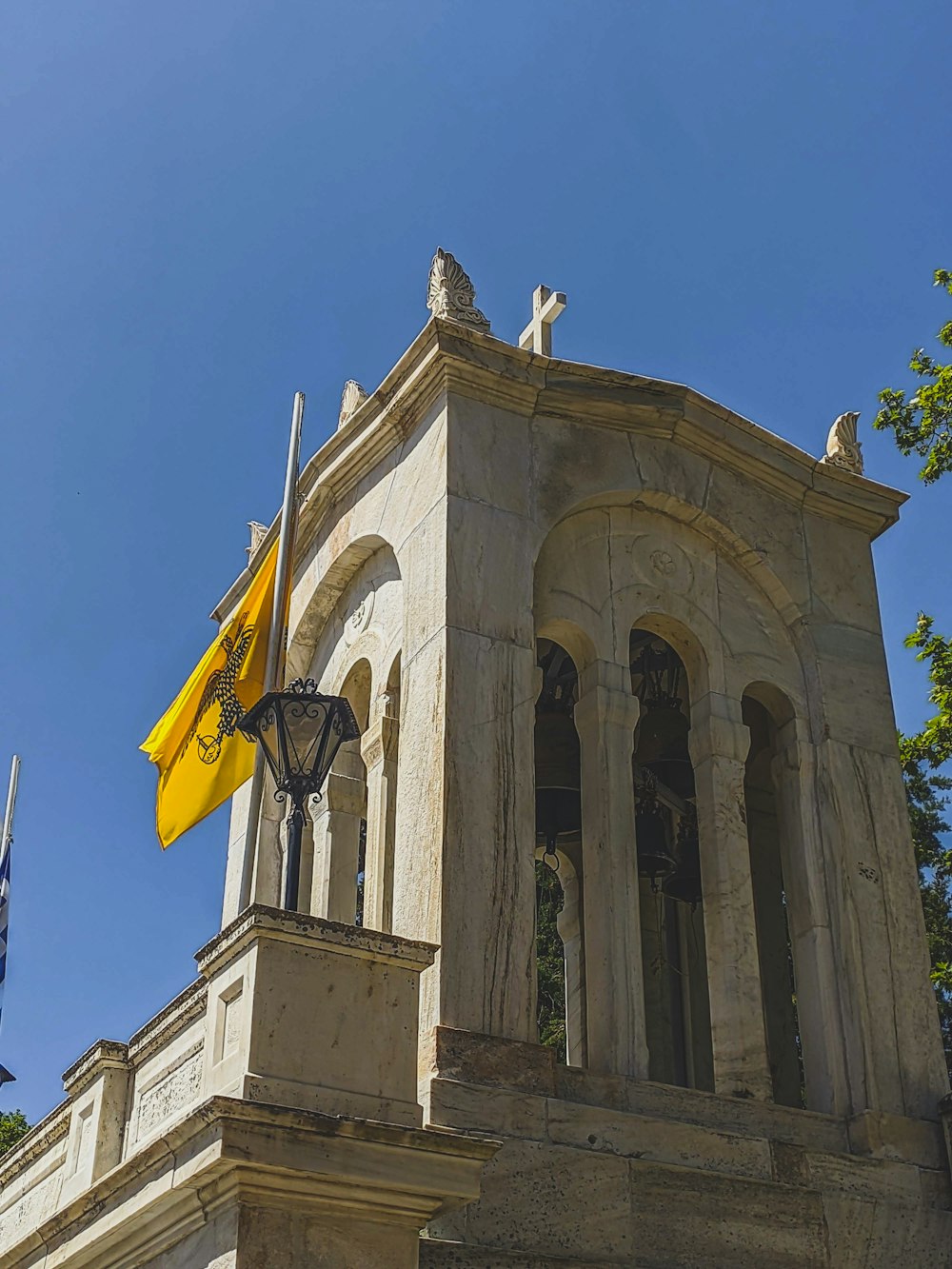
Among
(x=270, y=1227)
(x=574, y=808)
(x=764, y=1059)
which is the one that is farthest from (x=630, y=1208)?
(x=574, y=808)

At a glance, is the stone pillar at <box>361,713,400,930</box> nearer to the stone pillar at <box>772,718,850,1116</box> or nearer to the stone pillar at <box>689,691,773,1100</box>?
the stone pillar at <box>689,691,773,1100</box>

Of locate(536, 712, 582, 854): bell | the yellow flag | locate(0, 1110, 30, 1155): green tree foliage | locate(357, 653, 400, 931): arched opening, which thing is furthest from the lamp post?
locate(0, 1110, 30, 1155): green tree foliage

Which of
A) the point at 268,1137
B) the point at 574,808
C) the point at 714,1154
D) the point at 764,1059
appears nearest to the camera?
the point at 268,1137

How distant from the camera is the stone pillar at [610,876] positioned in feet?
40.7

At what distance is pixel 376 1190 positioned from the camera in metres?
9.34

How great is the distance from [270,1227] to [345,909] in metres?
5.47

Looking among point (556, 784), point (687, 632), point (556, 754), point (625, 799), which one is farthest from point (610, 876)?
point (556, 754)

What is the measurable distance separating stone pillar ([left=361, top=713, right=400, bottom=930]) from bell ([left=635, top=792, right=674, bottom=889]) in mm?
2396

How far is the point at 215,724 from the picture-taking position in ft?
49.6

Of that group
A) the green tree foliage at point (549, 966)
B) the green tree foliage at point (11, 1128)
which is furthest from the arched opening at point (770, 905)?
the green tree foliage at point (11, 1128)

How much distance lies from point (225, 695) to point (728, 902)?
482 centimetres

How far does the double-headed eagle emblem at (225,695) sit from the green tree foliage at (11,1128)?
685 inches

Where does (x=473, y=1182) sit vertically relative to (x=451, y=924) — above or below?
below

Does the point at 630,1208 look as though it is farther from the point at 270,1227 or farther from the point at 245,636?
the point at 245,636
